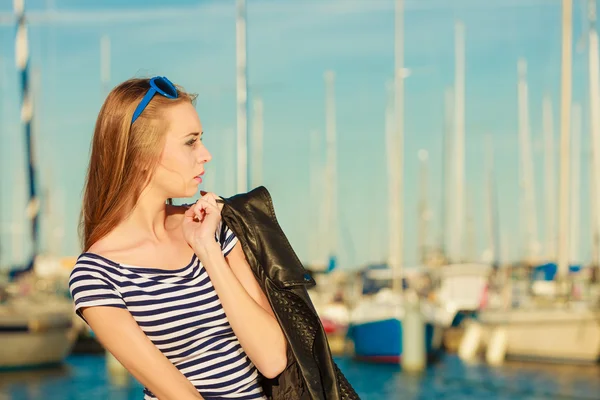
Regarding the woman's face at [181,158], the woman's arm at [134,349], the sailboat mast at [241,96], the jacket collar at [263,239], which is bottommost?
the woman's arm at [134,349]

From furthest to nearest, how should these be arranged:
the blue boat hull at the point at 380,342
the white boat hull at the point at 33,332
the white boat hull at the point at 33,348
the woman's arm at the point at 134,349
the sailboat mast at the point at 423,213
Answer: the sailboat mast at the point at 423,213, the blue boat hull at the point at 380,342, the white boat hull at the point at 33,348, the white boat hull at the point at 33,332, the woman's arm at the point at 134,349

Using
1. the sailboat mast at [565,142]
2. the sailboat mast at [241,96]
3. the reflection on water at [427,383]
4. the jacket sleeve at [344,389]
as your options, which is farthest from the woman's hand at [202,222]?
the sailboat mast at [241,96]

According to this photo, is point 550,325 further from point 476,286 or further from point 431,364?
point 476,286

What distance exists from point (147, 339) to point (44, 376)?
28.0m

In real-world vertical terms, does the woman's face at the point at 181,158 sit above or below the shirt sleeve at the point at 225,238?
above

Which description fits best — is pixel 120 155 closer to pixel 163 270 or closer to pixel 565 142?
pixel 163 270

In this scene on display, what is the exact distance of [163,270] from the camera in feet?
7.75

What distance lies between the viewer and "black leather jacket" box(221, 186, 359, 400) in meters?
2.32

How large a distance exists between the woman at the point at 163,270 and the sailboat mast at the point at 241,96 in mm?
26442

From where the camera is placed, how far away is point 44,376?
94.8 feet

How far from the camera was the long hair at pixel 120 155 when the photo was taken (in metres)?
2.36

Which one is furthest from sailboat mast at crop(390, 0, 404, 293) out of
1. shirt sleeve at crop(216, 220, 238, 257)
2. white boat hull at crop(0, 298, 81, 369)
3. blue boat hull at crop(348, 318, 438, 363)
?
shirt sleeve at crop(216, 220, 238, 257)

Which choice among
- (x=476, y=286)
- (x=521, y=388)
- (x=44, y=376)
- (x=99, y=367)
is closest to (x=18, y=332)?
(x=44, y=376)

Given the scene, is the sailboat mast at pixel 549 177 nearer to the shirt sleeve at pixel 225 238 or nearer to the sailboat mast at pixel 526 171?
the sailboat mast at pixel 526 171
